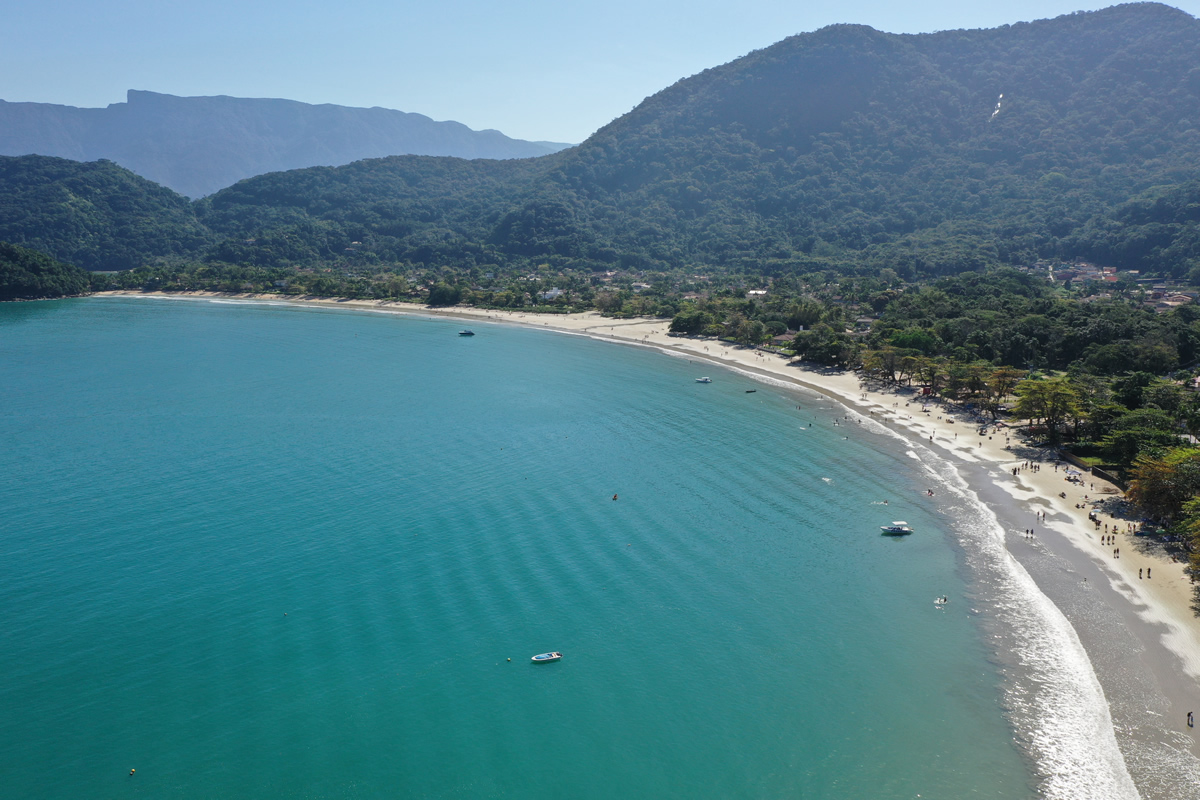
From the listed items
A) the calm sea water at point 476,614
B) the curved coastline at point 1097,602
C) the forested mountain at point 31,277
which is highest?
the forested mountain at point 31,277

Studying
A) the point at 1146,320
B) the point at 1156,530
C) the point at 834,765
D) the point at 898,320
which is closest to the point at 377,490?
the point at 834,765

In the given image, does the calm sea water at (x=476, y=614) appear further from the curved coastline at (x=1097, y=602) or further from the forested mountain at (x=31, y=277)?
the forested mountain at (x=31, y=277)

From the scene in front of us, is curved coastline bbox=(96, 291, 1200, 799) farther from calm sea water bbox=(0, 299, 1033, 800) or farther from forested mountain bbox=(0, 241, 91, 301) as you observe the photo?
forested mountain bbox=(0, 241, 91, 301)

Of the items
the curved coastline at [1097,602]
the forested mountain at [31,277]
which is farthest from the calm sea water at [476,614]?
the forested mountain at [31,277]

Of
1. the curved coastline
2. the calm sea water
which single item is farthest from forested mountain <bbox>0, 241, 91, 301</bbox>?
the curved coastline

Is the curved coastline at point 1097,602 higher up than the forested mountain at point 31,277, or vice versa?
the forested mountain at point 31,277

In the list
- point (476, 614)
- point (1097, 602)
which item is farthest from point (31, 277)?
point (1097, 602)

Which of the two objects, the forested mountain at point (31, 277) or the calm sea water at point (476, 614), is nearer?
the calm sea water at point (476, 614)
